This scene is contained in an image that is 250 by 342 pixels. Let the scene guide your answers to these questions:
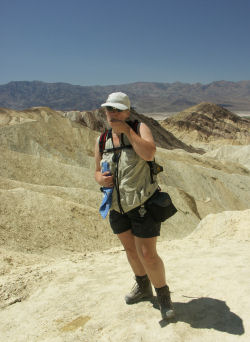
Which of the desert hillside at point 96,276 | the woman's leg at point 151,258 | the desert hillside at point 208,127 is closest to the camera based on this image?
the woman's leg at point 151,258

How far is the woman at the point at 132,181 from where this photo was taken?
3.07m

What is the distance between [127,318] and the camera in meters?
3.54

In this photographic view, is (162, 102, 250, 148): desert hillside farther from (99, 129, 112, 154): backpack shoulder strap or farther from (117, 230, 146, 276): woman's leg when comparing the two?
(99, 129, 112, 154): backpack shoulder strap

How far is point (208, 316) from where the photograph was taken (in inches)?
133

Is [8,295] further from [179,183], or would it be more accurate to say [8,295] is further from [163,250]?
[179,183]

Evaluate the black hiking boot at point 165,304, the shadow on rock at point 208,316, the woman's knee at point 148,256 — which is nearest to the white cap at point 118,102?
the woman's knee at point 148,256

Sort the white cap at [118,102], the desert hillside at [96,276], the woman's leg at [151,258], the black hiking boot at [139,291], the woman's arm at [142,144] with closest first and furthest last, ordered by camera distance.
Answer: the woman's arm at [142,144]
the white cap at [118,102]
the woman's leg at [151,258]
the desert hillside at [96,276]
the black hiking boot at [139,291]

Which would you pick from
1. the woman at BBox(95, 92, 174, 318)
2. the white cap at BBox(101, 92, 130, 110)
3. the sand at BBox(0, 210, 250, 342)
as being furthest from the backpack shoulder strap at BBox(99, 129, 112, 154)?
the sand at BBox(0, 210, 250, 342)

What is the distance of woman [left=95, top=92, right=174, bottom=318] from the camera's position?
3072 millimetres

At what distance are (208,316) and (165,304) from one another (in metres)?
0.46

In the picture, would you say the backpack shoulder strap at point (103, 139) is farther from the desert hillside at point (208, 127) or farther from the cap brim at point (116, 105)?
the desert hillside at point (208, 127)

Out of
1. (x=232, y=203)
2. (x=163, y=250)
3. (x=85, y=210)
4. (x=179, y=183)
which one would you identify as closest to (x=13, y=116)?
(x=179, y=183)

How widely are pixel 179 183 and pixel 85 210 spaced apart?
16647 millimetres

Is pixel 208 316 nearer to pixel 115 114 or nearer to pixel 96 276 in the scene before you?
pixel 96 276
